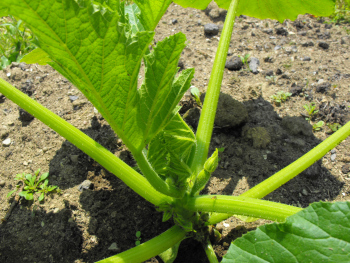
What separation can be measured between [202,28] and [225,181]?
232 centimetres

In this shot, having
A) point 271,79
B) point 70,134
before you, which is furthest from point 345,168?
point 70,134

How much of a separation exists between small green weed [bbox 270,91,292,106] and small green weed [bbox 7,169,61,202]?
217 cm

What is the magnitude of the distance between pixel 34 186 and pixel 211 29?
9.01 ft

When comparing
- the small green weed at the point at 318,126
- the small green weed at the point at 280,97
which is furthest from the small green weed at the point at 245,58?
the small green weed at the point at 318,126

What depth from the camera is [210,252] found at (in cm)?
181

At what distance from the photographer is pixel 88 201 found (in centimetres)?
221

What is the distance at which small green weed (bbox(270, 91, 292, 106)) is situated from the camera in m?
2.92

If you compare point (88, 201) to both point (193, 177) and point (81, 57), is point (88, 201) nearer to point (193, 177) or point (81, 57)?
point (193, 177)

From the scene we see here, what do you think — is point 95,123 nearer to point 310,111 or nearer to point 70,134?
point 70,134

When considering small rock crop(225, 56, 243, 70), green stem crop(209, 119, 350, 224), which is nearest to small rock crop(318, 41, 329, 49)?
small rock crop(225, 56, 243, 70)

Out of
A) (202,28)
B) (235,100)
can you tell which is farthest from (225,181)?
(202,28)

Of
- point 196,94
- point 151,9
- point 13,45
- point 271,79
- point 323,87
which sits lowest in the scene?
point 151,9

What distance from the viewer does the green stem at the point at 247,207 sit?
53.6 inches

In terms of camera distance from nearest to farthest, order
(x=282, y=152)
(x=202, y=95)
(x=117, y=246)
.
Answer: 1. (x=117, y=246)
2. (x=282, y=152)
3. (x=202, y=95)
